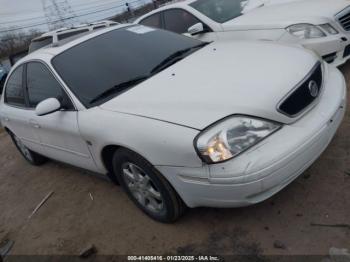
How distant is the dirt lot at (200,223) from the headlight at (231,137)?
73cm

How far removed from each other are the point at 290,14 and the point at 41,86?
349 cm

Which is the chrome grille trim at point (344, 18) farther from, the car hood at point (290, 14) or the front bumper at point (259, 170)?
the front bumper at point (259, 170)

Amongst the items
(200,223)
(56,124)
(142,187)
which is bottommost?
(200,223)

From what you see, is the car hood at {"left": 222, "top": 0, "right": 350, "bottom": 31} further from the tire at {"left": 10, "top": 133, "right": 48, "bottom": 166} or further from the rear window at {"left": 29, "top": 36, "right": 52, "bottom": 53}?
the rear window at {"left": 29, "top": 36, "right": 52, "bottom": 53}

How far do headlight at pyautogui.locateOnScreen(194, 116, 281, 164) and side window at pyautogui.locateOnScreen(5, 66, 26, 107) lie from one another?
2.76 meters

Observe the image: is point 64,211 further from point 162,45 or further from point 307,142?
point 307,142

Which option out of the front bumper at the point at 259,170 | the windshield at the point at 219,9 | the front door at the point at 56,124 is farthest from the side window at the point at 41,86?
the windshield at the point at 219,9

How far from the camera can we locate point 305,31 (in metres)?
5.18

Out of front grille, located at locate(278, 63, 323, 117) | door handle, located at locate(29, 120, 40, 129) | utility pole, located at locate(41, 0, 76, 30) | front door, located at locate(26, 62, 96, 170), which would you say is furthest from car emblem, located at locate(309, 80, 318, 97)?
utility pole, located at locate(41, 0, 76, 30)

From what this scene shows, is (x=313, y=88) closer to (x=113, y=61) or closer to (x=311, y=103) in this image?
(x=311, y=103)

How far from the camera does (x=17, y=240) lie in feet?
12.8

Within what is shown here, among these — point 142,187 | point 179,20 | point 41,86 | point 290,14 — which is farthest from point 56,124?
point 179,20

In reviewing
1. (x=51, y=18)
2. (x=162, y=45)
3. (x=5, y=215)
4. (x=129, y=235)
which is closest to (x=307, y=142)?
(x=129, y=235)

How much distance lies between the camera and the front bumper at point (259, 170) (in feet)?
8.41
